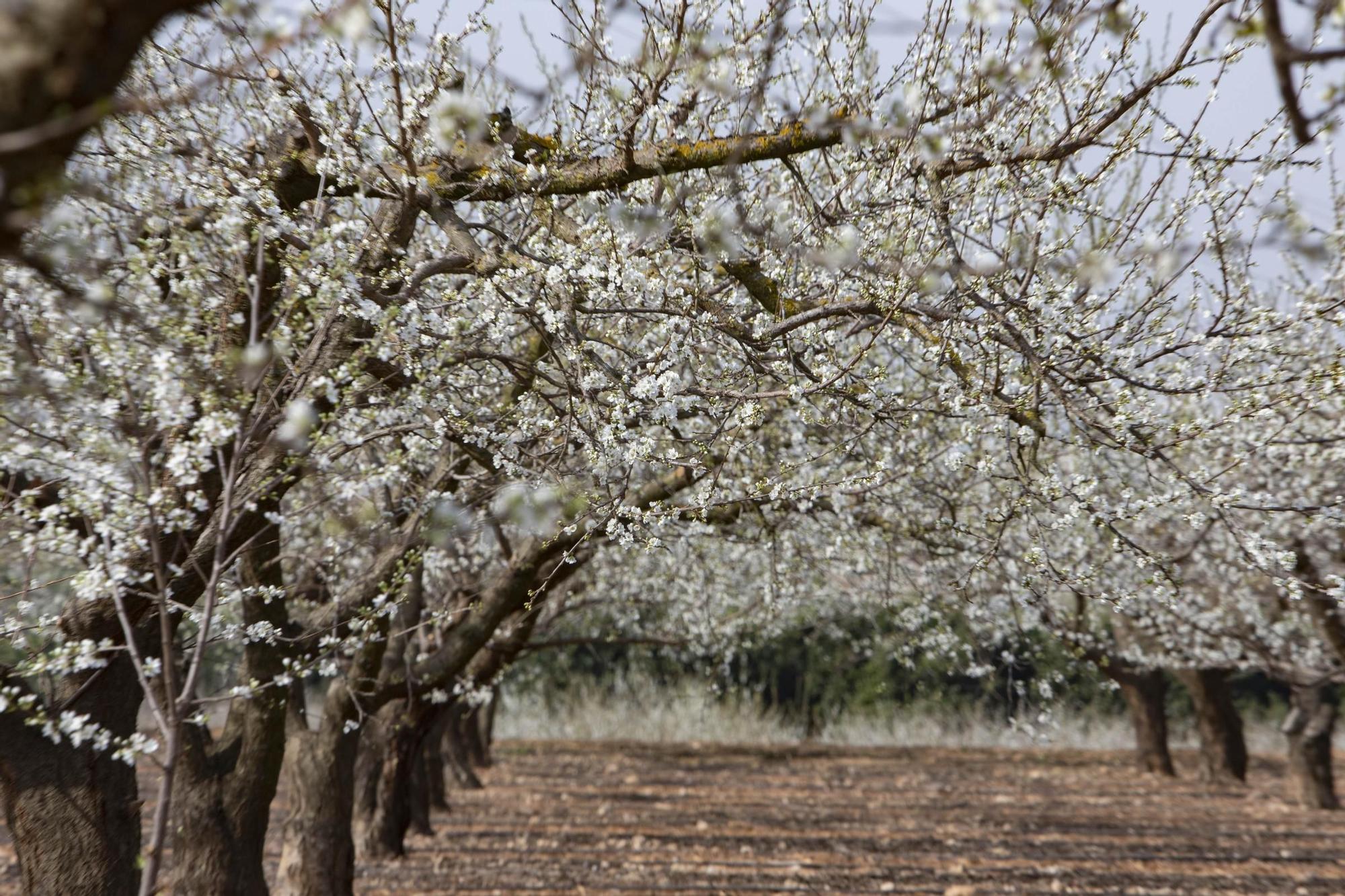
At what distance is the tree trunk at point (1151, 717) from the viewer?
47.1 feet

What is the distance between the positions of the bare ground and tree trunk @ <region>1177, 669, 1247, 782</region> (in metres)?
0.36

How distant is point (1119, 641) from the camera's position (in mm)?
14109

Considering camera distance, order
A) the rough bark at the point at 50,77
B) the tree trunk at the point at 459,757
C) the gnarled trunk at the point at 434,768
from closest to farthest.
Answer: the rough bark at the point at 50,77 → the gnarled trunk at the point at 434,768 → the tree trunk at the point at 459,757

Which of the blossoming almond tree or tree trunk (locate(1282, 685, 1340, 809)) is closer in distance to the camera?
the blossoming almond tree

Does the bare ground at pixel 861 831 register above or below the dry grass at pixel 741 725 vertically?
below

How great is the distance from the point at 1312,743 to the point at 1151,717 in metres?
2.72

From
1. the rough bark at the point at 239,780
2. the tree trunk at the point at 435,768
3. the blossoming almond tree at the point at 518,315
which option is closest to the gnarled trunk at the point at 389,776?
the tree trunk at the point at 435,768

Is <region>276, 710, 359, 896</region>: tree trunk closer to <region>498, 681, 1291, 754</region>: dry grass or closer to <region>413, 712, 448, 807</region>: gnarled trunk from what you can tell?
<region>413, 712, 448, 807</region>: gnarled trunk

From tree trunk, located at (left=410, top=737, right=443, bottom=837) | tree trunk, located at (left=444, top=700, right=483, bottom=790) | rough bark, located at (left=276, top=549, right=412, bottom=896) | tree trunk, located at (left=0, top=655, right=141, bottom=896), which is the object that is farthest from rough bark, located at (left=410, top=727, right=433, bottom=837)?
tree trunk, located at (left=0, top=655, right=141, bottom=896)

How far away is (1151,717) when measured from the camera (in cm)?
1458

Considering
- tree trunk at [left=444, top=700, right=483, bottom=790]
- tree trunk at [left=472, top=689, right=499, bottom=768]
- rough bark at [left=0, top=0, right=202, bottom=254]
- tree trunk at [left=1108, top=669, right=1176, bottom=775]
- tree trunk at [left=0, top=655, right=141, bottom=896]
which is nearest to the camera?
rough bark at [left=0, top=0, right=202, bottom=254]

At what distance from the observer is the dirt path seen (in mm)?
8547

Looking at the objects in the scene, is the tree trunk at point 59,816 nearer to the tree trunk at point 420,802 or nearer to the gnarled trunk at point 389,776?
the gnarled trunk at point 389,776

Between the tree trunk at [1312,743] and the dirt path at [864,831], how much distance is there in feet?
1.20
